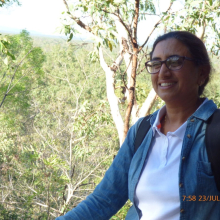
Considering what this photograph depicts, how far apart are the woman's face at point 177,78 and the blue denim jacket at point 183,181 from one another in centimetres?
7

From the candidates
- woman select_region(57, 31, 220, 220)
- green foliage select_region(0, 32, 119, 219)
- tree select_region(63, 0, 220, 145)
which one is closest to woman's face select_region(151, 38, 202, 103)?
woman select_region(57, 31, 220, 220)

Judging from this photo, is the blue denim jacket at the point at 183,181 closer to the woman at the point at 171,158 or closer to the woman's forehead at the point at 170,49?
the woman at the point at 171,158

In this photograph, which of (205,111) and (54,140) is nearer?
(205,111)

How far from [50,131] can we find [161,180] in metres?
9.67

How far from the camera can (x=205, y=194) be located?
2.26ft

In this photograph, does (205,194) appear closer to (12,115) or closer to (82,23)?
(82,23)

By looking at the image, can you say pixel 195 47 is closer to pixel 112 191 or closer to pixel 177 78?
pixel 177 78

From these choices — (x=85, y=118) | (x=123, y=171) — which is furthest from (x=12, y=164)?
(x=123, y=171)

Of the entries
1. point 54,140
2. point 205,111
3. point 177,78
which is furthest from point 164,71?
point 54,140

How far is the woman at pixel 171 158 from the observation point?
70cm

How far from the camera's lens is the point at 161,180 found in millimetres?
762

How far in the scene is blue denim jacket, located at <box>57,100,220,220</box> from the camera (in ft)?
2.27

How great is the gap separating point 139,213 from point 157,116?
0.92ft

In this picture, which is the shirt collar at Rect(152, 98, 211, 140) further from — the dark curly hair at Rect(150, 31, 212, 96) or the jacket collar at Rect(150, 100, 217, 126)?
the dark curly hair at Rect(150, 31, 212, 96)
